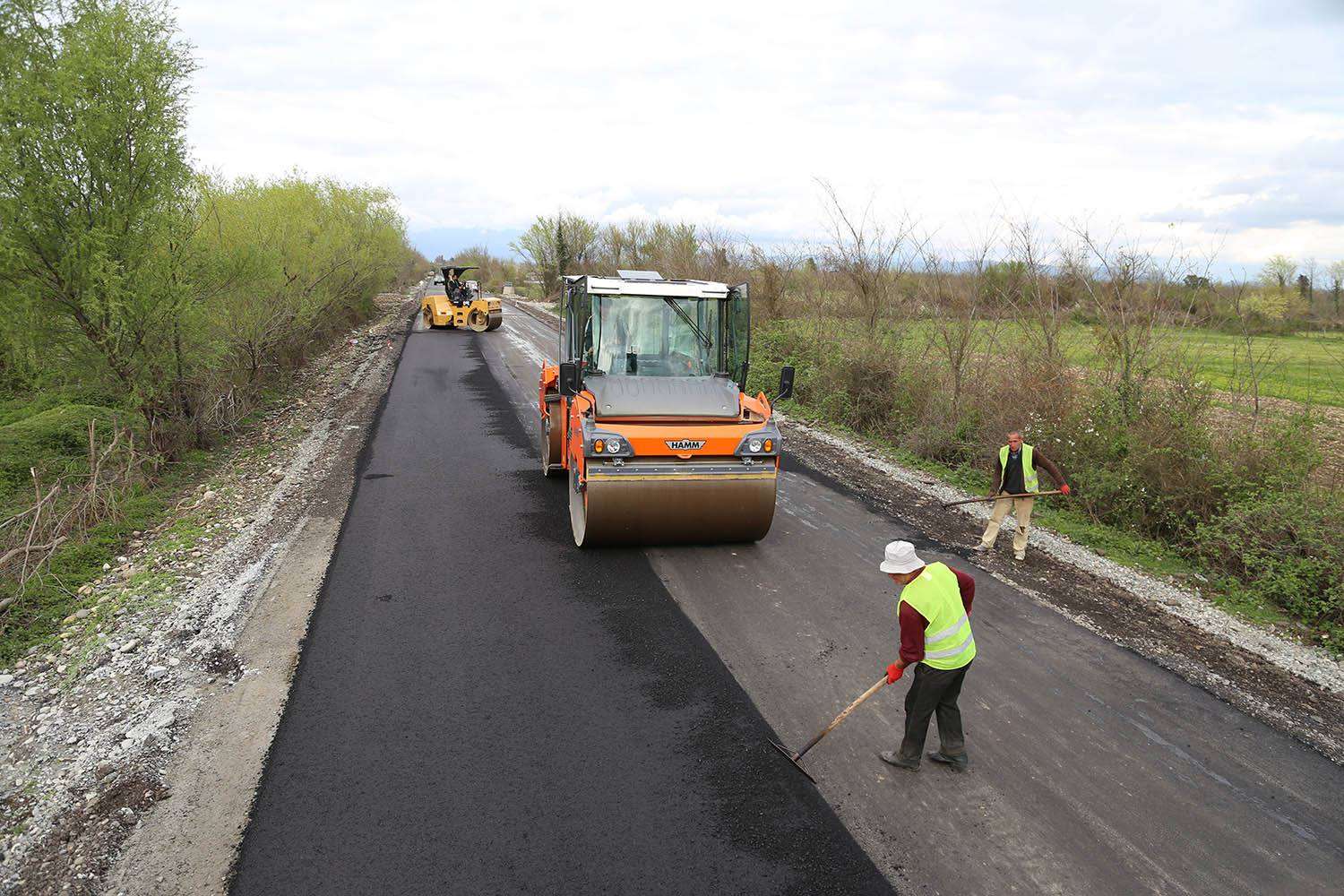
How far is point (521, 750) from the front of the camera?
4441mm

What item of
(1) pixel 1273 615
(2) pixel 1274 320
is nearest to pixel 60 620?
(1) pixel 1273 615

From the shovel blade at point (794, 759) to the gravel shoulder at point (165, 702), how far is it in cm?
289

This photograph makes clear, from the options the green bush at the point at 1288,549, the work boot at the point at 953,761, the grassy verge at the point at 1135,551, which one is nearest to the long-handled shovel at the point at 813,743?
the work boot at the point at 953,761

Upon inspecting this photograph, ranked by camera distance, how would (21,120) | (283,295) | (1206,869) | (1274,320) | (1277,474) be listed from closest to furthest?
(1206,869) → (1277,474) → (21,120) → (1274,320) → (283,295)

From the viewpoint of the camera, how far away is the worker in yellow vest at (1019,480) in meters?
7.44

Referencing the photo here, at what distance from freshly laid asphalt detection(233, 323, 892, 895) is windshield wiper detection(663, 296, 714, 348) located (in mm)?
2503

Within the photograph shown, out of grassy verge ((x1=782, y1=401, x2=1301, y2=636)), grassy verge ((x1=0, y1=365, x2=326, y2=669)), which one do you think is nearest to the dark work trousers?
grassy verge ((x1=782, y1=401, x2=1301, y2=636))

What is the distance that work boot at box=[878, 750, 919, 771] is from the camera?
4379mm

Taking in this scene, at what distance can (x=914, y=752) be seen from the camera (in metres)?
4.36

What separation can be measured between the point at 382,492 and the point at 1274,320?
12737 millimetres

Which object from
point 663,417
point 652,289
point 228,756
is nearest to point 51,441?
point 228,756

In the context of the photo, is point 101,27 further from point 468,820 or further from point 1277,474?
point 1277,474

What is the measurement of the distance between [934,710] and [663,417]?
3793 mm

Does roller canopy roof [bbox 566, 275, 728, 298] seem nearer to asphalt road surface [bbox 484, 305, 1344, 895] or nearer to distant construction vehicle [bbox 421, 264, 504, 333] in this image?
asphalt road surface [bbox 484, 305, 1344, 895]
